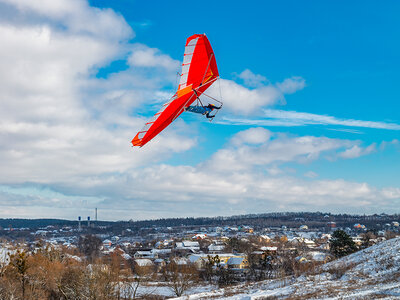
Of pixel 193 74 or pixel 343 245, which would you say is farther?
pixel 343 245

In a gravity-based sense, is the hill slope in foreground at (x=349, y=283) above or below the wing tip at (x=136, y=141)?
below

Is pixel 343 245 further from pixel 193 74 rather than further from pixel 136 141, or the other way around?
pixel 136 141

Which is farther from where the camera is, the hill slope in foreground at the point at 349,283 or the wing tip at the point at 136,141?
the hill slope in foreground at the point at 349,283

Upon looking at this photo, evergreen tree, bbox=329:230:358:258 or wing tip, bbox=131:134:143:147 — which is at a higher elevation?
wing tip, bbox=131:134:143:147

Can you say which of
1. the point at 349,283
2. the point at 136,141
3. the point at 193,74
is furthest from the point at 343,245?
the point at 136,141

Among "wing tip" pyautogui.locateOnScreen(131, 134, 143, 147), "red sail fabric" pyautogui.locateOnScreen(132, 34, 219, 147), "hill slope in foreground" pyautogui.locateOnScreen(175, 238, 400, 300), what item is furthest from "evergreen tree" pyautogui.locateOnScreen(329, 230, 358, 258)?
"wing tip" pyautogui.locateOnScreen(131, 134, 143, 147)

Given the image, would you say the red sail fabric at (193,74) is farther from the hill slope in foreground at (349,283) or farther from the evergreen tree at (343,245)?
the evergreen tree at (343,245)

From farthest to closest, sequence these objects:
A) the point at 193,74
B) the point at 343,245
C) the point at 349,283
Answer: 1. the point at 343,245
2. the point at 349,283
3. the point at 193,74

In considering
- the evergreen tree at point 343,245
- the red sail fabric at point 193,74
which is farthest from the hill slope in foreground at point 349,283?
the evergreen tree at point 343,245

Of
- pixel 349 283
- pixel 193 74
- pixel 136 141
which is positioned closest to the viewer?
pixel 136 141

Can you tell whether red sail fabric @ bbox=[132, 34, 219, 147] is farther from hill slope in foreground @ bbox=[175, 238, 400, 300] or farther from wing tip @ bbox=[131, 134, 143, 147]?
hill slope in foreground @ bbox=[175, 238, 400, 300]
